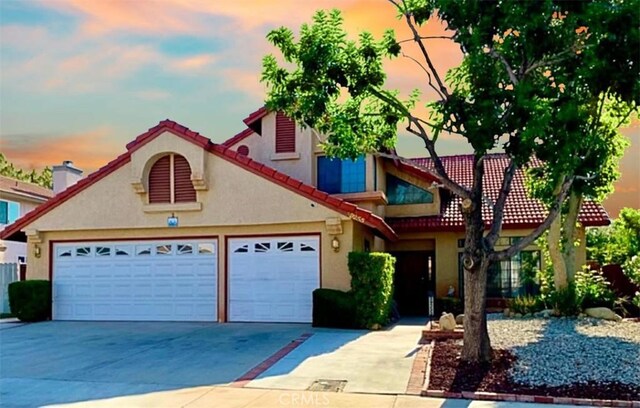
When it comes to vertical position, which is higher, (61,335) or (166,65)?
(166,65)

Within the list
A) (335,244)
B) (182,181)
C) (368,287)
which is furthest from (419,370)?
(182,181)

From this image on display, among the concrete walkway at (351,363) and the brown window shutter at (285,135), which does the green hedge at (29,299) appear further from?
the concrete walkway at (351,363)

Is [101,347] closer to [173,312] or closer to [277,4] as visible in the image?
[173,312]

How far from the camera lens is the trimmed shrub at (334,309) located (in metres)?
15.5

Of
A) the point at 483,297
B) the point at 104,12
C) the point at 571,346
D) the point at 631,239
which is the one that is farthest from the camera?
the point at 631,239

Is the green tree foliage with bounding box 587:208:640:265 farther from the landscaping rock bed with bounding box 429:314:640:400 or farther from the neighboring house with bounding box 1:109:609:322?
the landscaping rock bed with bounding box 429:314:640:400

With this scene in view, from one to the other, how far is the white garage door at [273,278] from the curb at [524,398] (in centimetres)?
817

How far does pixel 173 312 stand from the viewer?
58.2 feet

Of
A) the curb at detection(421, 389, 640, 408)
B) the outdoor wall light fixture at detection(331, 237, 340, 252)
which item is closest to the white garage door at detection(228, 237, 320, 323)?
the outdoor wall light fixture at detection(331, 237, 340, 252)

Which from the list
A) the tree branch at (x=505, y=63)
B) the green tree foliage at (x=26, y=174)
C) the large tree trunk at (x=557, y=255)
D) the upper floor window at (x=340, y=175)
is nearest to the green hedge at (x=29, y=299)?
the upper floor window at (x=340, y=175)

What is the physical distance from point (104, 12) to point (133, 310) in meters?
9.07

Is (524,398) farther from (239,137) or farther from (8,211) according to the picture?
(8,211)

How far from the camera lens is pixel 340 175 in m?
20.2

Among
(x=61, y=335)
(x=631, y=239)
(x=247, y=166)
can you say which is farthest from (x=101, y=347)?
(x=631, y=239)
